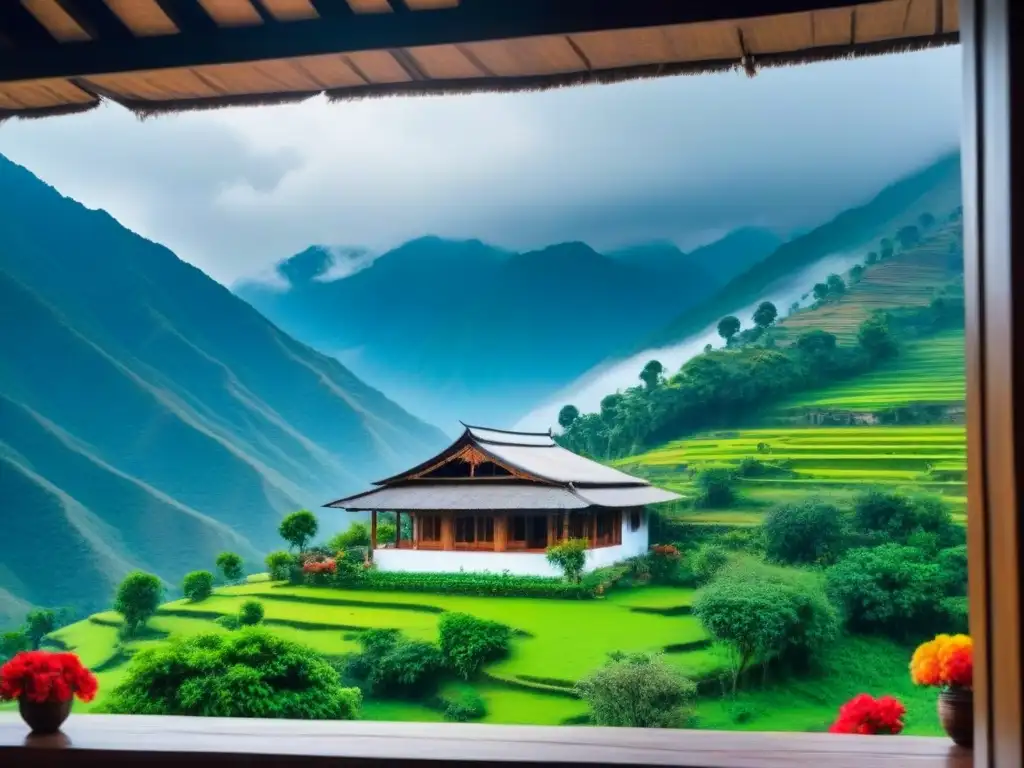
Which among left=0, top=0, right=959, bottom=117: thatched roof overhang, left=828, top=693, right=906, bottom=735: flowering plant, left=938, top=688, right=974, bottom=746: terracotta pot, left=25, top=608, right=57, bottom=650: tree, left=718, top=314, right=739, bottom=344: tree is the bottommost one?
left=25, top=608, right=57, bottom=650: tree

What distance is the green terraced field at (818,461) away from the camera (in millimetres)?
6902

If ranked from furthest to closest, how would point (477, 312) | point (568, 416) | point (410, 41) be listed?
1. point (477, 312)
2. point (568, 416)
3. point (410, 41)

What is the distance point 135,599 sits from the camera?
696cm

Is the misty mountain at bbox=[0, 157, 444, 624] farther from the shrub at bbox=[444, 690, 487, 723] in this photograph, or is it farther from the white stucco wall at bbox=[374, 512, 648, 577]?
the shrub at bbox=[444, 690, 487, 723]

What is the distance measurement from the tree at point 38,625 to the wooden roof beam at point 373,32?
6.26 metres

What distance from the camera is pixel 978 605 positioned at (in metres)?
0.94

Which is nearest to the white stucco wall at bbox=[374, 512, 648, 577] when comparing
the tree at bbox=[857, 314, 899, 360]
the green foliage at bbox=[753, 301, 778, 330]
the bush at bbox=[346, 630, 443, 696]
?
the bush at bbox=[346, 630, 443, 696]

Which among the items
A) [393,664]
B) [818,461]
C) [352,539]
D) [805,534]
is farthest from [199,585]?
[818,461]

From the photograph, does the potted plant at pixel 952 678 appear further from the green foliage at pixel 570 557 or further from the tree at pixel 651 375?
the tree at pixel 651 375

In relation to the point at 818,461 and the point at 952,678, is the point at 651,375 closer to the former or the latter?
the point at 818,461

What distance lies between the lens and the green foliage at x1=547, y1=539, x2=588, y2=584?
6391 mm

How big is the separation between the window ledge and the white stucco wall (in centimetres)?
465

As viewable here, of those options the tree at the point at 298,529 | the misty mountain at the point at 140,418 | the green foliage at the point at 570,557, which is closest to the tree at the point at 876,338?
the green foliage at the point at 570,557

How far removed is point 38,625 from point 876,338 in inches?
269
